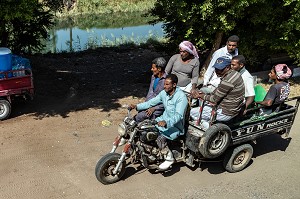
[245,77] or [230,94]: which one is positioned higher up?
[245,77]

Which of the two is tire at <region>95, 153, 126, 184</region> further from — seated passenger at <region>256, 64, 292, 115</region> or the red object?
the red object

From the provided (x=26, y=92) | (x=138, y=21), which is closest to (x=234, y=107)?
(x=26, y=92)

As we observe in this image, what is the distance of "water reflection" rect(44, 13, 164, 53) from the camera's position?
2041 cm

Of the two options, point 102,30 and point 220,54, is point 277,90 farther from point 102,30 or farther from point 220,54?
point 102,30

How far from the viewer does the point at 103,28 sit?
26.3 m

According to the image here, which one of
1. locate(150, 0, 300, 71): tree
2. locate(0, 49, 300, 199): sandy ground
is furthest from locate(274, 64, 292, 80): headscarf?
locate(150, 0, 300, 71): tree

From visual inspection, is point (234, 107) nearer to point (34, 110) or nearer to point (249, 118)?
point (249, 118)

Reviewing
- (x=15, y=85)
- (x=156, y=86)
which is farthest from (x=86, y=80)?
(x=156, y=86)

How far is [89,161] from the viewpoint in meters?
6.19

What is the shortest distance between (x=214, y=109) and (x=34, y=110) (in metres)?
4.82

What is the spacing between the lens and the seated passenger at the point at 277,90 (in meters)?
5.94

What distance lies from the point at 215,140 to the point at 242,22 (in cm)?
642

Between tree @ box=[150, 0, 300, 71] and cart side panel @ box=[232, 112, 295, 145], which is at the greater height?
tree @ box=[150, 0, 300, 71]

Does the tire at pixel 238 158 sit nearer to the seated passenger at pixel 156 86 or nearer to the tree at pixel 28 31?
the seated passenger at pixel 156 86
